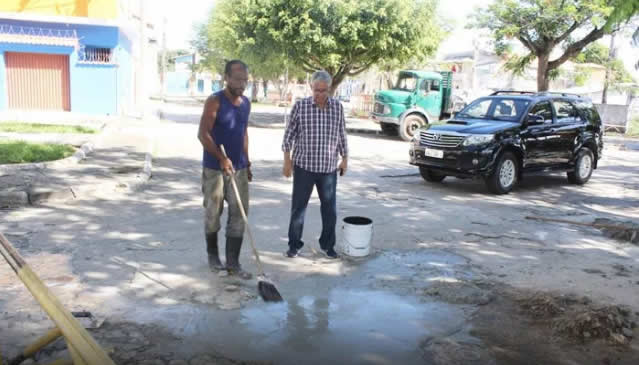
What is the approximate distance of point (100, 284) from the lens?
4879mm

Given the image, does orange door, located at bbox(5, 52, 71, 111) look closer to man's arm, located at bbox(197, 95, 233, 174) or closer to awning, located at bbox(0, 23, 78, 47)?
awning, located at bbox(0, 23, 78, 47)

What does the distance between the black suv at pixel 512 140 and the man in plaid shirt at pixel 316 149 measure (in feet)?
14.4

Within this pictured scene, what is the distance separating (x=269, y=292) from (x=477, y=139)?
6052 mm

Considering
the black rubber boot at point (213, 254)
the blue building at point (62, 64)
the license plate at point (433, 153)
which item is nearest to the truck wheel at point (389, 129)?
the blue building at point (62, 64)

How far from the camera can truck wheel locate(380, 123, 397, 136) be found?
68.5ft

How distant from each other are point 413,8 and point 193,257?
17.8 meters

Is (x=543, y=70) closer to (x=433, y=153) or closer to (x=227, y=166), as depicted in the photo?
(x=433, y=153)

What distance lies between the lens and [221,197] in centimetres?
507

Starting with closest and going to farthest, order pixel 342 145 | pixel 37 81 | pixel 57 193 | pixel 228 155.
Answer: pixel 228 155
pixel 342 145
pixel 57 193
pixel 37 81

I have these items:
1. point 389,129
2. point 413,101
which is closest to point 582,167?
point 413,101

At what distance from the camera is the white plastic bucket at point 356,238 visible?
5887mm

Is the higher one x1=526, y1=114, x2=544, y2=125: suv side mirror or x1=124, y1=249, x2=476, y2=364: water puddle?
x1=526, y1=114, x2=544, y2=125: suv side mirror

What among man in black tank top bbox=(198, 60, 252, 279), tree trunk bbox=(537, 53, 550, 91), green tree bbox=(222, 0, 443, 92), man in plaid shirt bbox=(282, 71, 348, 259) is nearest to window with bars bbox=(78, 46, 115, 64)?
green tree bbox=(222, 0, 443, 92)

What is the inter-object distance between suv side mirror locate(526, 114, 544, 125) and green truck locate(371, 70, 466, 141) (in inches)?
373
